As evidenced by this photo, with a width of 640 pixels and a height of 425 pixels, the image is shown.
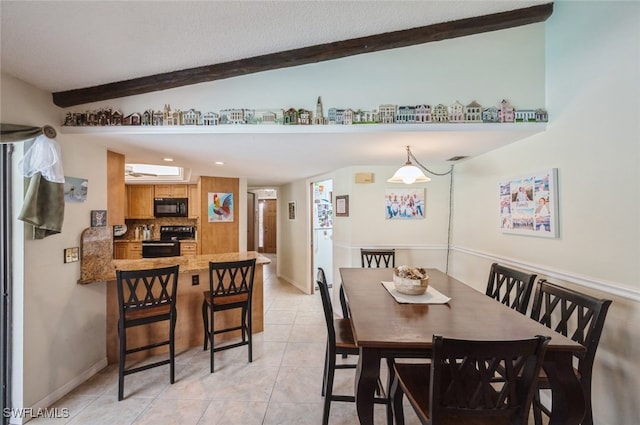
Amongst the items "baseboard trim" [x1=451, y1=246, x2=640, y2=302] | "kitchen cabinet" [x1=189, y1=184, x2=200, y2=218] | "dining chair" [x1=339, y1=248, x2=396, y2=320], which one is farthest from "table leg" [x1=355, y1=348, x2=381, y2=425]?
"kitchen cabinet" [x1=189, y1=184, x2=200, y2=218]

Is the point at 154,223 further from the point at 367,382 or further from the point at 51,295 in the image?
the point at 367,382

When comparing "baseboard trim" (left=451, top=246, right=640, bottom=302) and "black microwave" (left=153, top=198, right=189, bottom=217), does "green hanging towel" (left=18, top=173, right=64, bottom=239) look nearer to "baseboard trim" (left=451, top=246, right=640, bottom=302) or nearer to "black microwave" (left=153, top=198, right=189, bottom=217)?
"black microwave" (left=153, top=198, right=189, bottom=217)

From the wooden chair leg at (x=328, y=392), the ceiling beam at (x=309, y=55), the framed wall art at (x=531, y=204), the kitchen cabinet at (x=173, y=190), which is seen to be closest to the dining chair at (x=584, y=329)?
the framed wall art at (x=531, y=204)

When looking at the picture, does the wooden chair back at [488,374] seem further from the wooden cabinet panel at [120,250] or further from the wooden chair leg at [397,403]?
the wooden cabinet panel at [120,250]

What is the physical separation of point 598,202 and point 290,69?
2282mm

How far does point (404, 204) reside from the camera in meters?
3.72

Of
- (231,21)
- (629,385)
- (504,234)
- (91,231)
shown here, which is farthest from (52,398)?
(504,234)

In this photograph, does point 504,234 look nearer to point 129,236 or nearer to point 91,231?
point 91,231

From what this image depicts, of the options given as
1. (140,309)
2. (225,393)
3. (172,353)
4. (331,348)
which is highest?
(140,309)

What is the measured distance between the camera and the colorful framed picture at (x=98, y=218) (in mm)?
2445

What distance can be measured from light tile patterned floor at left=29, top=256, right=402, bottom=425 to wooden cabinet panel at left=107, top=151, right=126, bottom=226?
1.42 m

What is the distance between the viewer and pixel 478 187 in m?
3.07

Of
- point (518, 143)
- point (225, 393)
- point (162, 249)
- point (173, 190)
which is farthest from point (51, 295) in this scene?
point (518, 143)

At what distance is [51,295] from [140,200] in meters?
3.89
